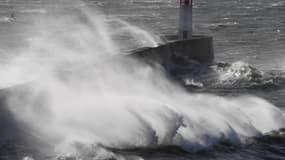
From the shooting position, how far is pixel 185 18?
3020 cm

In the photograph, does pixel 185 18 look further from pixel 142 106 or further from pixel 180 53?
pixel 142 106

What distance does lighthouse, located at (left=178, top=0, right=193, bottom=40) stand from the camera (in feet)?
98.9

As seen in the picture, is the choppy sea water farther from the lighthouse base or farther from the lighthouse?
the lighthouse

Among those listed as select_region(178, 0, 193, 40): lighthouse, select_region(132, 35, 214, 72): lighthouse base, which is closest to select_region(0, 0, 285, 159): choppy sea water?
select_region(132, 35, 214, 72): lighthouse base

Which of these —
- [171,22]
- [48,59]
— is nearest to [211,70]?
[48,59]

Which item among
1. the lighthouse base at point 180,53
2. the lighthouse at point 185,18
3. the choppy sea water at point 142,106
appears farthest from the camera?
the lighthouse at point 185,18

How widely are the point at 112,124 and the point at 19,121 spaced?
8.34 feet

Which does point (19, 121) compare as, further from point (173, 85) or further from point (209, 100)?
point (173, 85)

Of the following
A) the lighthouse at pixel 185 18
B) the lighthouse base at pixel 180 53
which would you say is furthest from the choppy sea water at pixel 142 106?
the lighthouse at pixel 185 18

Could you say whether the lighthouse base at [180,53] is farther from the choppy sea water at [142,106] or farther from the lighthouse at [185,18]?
the choppy sea water at [142,106]

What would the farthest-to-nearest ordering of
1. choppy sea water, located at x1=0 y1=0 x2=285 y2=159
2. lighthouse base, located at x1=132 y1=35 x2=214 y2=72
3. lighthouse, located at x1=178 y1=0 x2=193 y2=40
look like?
lighthouse, located at x1=178 y1=0 x2=193 y2=40, lighthouse base, located at x1=132 y1=35 x2=214 y2=72, choppy sea water, located at x1=0 y1=0 x2=285 y2=159

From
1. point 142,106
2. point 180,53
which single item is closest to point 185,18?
point 180,53

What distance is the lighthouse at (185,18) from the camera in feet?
98.9

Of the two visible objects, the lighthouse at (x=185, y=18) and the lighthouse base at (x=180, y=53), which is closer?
the lighthouse base at (x=180, y=53)
